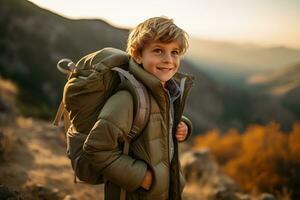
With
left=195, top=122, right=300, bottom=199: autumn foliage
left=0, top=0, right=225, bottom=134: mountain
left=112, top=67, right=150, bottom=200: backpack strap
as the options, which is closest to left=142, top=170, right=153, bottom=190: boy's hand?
left=112, top=67, right=150, bottom=200: backpack strap

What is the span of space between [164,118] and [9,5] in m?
60.3

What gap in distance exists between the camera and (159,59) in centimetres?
227

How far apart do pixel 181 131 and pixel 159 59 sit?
55cm

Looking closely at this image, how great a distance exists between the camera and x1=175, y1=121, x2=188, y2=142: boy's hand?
2.48m

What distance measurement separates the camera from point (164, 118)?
2.27 meters

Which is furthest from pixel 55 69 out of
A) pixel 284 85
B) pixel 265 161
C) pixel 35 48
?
pixel 284 85

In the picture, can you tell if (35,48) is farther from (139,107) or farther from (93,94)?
(139,107)

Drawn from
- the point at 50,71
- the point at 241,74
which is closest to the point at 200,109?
the point at 50,71

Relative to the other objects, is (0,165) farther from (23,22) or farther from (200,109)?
(200,109)

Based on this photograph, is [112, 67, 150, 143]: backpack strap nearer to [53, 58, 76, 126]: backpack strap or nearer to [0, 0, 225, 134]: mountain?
[53, 58, 76, 126]: backpack strap

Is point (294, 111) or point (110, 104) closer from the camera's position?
point (110, 104)

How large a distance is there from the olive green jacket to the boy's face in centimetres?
8

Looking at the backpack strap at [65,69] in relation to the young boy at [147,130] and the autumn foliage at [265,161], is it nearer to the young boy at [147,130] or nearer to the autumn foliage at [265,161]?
the young boy at [147,130]

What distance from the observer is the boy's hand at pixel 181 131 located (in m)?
2.48
